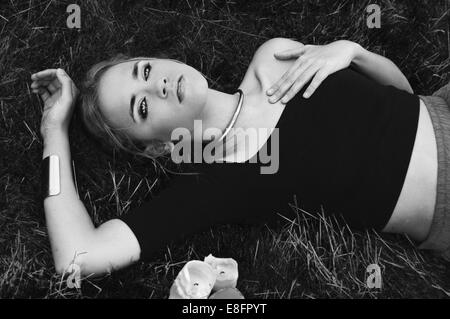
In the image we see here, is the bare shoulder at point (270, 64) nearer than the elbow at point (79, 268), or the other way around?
the elbow at point (79, 268)

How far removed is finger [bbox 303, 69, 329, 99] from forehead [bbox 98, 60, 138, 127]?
0.81m

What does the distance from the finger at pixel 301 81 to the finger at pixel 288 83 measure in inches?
0.6

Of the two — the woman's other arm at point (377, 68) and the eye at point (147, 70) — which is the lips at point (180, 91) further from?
the woman's other arm at point (377, 68)

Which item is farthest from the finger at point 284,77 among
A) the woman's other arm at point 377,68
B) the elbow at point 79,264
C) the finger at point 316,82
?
the elbow at point 79,264

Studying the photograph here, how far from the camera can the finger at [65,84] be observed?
3.06 m

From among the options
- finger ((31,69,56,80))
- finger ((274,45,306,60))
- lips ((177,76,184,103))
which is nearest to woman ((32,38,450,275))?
lips ((177,76,184,103))

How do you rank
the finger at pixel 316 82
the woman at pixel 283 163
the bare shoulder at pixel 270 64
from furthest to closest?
the bare shoulder at pixel 270 64 → the finger at pixel 316 82 → the woman at pixel 283 163

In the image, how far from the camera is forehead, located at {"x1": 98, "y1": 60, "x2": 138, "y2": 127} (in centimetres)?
281

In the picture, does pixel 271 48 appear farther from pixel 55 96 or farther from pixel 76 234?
pixel 76 234

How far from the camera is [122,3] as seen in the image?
3484 millimetres

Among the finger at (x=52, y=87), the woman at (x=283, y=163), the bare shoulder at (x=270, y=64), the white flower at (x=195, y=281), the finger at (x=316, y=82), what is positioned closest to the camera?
the white flower at (x=195, y=281)

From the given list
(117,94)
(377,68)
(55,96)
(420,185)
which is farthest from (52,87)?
(420,185)
